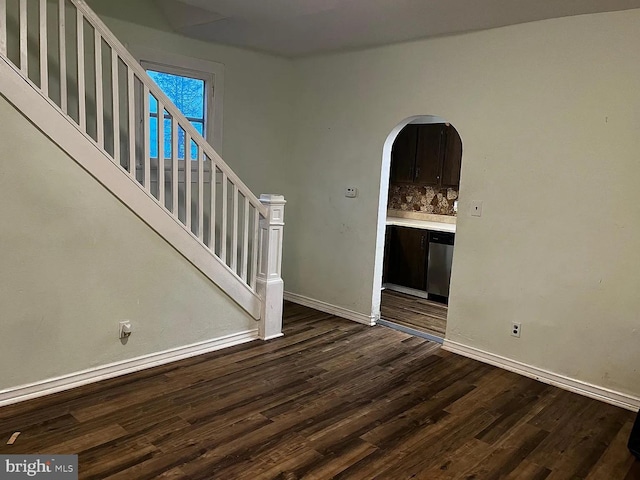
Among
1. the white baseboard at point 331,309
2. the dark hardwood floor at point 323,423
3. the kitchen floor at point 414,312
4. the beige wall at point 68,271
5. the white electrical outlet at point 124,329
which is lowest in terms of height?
the dark hardwood floor at point 323,423

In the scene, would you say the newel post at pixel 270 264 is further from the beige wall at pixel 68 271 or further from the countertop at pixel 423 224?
the countertop at pixel 423 224

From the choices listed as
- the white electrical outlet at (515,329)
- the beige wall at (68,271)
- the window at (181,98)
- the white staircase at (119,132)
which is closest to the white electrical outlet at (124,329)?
the beige wall at (68,271)

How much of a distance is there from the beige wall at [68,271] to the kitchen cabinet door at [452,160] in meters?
3.36

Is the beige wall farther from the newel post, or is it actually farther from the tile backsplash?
the tile backsplash

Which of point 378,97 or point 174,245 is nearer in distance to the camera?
point 174,245

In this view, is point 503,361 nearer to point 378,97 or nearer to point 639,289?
point 639,289

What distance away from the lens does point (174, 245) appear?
3490 mm

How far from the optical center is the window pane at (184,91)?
171 inches

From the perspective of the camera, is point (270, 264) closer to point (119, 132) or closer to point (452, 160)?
point (119, 132)

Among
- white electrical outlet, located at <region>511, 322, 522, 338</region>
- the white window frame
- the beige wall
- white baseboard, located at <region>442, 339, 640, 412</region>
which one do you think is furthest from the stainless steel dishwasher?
the beige wall

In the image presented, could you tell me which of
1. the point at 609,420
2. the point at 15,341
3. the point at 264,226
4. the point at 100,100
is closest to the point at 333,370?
the point at 264,226

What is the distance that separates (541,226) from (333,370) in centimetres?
179

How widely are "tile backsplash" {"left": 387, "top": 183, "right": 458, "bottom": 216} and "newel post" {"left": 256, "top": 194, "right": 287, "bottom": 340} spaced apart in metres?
2.81

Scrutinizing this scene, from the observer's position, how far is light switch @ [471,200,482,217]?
394 centimetres
